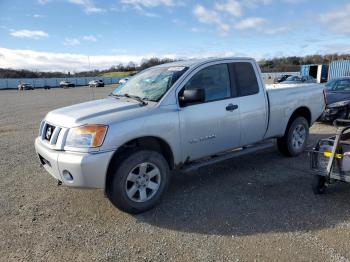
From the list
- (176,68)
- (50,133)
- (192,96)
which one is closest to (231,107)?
(192,96)

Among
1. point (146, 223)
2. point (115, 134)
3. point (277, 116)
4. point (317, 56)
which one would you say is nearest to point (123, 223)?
point (146, 223)

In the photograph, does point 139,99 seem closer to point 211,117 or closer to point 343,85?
point 211,117

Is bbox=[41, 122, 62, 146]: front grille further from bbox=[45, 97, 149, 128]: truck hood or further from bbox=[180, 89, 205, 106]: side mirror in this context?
bbox=[180, 89, 205, 106]: side mirror

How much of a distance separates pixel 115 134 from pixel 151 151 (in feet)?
1.89

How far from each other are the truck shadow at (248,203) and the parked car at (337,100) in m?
4.66

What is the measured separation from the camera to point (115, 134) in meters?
3.71

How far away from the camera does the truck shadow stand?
12.2ft

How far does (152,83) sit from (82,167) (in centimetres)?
183

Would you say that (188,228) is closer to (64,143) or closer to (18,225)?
(64,143)

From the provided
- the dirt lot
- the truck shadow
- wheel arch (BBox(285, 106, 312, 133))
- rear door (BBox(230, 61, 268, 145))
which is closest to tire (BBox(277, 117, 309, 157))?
wheel arch (BBox(285, 106, 312, 133))

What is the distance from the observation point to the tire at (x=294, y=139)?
241 inches

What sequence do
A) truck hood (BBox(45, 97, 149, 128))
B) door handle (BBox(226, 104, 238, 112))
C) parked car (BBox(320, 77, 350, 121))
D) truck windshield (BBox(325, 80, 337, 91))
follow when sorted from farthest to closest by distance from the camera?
truck windshield (BBox(325, 80, 337, 91))
parked car (BBox(320, 77, 350, 121))
door handle (BBox(226, 104, 238, 112))
truck hood (BBox(45, 97, 149, 128))

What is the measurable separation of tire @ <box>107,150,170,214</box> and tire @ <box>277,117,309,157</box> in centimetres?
298

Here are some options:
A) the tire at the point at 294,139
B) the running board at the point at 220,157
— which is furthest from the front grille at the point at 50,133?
the tire at the point at 294,139
